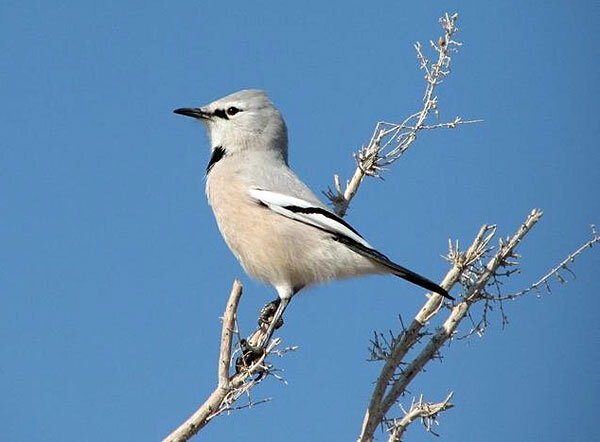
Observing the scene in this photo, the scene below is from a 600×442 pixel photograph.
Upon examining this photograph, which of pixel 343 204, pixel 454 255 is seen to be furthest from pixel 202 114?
pixel 454 255

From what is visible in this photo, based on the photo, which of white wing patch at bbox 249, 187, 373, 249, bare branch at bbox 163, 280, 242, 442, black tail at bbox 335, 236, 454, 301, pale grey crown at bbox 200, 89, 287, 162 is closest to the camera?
bare branch at bbox 163, 280, 242, 442

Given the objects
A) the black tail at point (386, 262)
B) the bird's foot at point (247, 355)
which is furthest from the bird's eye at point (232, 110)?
the bird's foot at point (247, 355)

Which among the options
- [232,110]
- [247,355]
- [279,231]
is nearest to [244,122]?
[232,110]

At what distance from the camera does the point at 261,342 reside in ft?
16.5

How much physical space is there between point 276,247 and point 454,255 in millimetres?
1668

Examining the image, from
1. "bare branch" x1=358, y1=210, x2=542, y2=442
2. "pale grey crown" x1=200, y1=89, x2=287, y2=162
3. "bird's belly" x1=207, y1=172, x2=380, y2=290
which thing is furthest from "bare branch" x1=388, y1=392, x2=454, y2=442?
"pale grey crown" x1=200, y1=89, x2=287, y2=162

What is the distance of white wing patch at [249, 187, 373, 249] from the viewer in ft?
18.0

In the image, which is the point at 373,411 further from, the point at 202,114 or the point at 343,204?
the point at 202,114

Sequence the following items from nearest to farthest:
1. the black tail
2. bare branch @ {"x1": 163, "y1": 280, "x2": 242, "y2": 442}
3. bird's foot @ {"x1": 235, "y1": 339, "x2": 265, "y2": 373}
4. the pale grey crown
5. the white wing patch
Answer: bare branch @ {"x1": 163, "y1": 280, "x2": 242, "y2": 442} < bird's foot @ {"x1": 235, "y1": 339, "x2": 265, "y2": 373} < the black tail < the white wing patch < the pale grey crown

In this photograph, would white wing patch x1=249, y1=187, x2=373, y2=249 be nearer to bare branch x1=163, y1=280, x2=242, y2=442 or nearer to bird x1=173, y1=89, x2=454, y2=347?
bird x1=173, y1=89, x2=454, y2=347

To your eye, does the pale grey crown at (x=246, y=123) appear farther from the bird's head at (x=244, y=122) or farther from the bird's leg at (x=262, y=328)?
the bird's leg at (x=262, y=328)

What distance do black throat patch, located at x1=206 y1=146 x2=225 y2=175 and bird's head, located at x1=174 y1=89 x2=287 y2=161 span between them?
34mm

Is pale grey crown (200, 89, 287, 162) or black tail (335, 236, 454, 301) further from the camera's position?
pale grey crown (200, 89, 287, 162)

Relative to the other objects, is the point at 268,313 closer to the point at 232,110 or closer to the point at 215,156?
the point at 215,156
